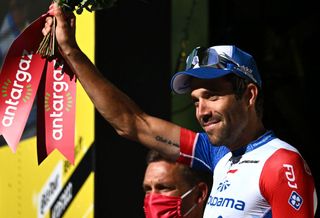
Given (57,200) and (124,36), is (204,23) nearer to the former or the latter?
(124,36)

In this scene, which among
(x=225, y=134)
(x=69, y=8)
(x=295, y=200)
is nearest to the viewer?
(x=295, y=200)

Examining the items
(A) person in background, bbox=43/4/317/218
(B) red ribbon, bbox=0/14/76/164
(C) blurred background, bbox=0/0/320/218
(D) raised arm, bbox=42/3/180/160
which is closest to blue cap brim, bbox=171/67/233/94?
(A) person in background, bbox=43/4/317/218

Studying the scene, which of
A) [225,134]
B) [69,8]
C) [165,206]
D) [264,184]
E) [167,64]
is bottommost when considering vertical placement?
[165,206]

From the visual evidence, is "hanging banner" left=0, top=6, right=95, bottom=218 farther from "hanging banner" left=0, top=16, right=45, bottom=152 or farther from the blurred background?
"hanging banner" left=0, top=16, right=45, bottom=152

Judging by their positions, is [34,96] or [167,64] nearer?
[34,96]

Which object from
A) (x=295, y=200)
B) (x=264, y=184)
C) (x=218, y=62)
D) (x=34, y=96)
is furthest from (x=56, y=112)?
(x=295, y=200)

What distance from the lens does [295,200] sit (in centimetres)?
362

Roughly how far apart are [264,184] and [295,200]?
Answer: 0.14 metres

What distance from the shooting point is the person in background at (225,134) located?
369cm

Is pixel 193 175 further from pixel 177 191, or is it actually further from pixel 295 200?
pixel 295 200

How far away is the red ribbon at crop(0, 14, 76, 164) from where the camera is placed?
14.6 ft

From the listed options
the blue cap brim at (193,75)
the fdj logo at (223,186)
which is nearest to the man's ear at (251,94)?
the blue cap brim at (193,75)

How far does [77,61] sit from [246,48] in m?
3.16

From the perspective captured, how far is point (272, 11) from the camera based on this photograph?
7.57 meters
